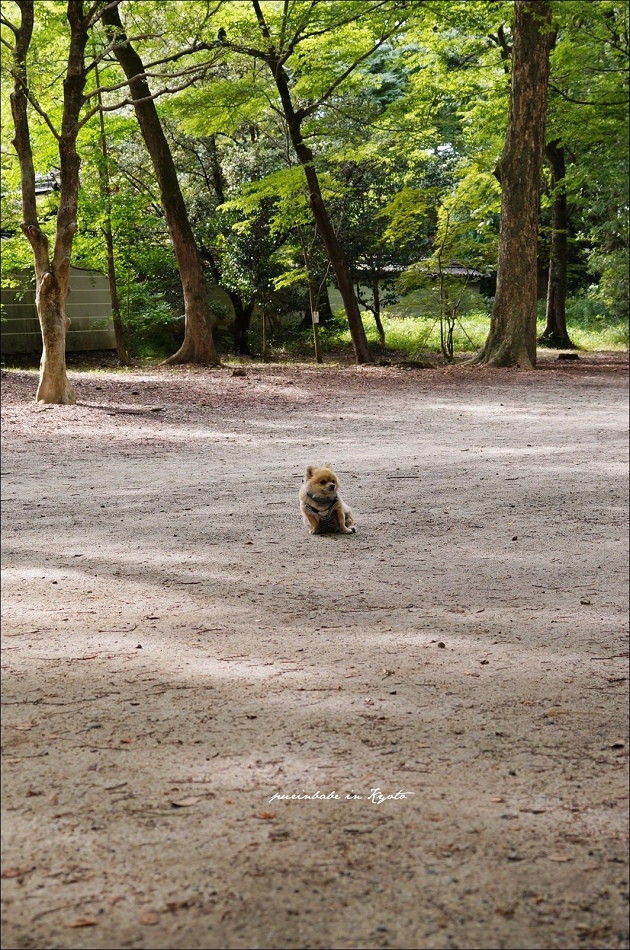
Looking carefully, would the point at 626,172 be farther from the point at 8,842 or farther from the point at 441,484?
the point at 8,842

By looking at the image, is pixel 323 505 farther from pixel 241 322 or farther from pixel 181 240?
pixel 241 322

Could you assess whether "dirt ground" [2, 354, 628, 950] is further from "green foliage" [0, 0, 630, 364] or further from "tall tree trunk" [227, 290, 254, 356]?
"tall tree trunk" [227, 290, 254, 356]

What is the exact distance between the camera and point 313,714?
2.85 m

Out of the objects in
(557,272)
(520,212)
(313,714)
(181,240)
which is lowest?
(313,714)

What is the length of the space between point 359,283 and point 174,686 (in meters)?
20.8

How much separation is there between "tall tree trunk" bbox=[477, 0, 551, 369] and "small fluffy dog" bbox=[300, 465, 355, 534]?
11293 mm

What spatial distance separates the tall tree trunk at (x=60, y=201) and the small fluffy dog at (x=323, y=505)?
641 centimetres

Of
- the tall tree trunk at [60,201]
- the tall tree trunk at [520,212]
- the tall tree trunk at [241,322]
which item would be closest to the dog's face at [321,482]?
the tall tree trunk at [60,201]

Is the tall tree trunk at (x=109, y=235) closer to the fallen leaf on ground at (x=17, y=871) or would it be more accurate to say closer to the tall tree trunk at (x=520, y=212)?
the tall tree trunk at (x=520, y=212)

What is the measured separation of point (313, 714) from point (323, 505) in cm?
221

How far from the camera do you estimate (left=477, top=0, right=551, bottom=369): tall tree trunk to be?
15.4m

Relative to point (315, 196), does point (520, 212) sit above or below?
below

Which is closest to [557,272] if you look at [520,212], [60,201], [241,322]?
[520,212]

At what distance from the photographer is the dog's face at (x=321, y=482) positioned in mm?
4906
